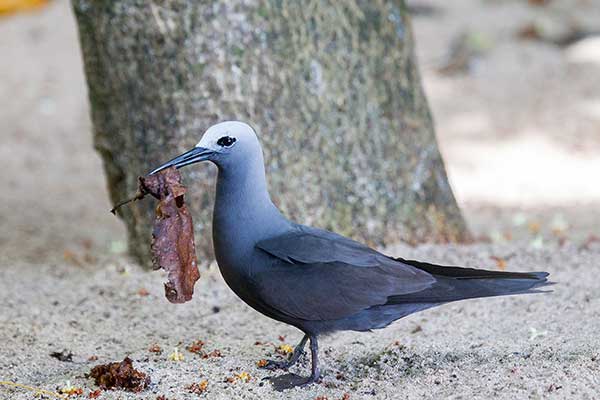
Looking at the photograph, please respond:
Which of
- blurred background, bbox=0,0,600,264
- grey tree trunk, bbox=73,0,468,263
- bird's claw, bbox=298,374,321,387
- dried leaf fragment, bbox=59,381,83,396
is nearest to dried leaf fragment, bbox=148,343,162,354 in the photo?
dried leaf fragment, bbox=59,381,83,396

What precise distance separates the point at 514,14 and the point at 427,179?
637 centimetres

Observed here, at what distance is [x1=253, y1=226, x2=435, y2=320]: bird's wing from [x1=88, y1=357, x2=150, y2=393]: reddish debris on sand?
1.66 ft

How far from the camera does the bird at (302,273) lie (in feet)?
10.4

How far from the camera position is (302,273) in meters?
3.21

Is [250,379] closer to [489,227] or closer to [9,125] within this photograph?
[489,227]

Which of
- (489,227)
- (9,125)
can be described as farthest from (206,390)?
(9,125)

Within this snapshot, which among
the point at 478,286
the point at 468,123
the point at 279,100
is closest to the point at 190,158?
the point at 478,286

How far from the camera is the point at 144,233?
16.0ft

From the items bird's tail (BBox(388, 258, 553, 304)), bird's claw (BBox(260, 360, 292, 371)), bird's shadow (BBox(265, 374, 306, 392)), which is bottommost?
bird's shadow (BBox(265, 374, 306, 392))

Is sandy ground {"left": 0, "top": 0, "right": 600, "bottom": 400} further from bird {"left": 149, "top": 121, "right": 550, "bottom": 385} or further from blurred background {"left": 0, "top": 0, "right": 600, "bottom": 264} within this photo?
bird {"left": 149, "top": 121, "right": 550, "bottom": 385}

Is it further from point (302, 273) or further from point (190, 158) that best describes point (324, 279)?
point (190, 158)

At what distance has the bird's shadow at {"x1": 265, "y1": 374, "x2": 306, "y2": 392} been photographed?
3248mm

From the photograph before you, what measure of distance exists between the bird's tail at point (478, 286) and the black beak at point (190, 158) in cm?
82

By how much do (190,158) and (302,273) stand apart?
558 mm
